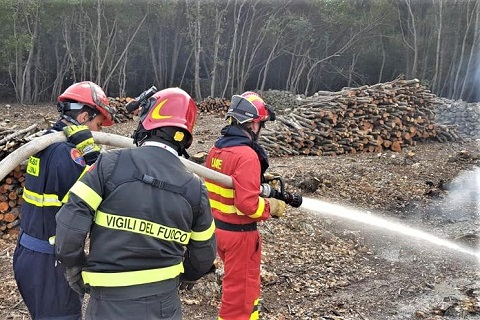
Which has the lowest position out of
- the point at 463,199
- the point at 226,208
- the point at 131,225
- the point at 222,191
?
the point at 463,199

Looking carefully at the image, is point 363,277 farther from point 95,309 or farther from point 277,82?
point 277,82

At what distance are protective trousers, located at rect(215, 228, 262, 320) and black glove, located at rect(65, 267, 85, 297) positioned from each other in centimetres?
144

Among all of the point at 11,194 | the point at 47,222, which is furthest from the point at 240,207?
the point at 11,194

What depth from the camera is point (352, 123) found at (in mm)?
11773

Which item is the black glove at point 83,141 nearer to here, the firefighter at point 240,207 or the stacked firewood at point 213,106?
the firefighter at point 240,207

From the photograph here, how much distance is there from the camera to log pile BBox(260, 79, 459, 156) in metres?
11.3

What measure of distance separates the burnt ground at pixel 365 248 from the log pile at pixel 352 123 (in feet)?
2.13

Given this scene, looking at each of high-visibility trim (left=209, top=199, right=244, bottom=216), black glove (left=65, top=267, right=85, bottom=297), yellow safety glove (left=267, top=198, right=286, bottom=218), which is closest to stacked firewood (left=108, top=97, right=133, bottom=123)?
yellow safety glove (left=267, top=198, right=286, bottom=218)

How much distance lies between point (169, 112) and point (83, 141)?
85cm

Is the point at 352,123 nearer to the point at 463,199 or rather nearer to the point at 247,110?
the point at 463,199

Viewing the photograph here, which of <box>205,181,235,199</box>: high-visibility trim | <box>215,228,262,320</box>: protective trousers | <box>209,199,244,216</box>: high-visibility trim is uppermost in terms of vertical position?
<box>205,181,235,199</box>: high-visibility trim

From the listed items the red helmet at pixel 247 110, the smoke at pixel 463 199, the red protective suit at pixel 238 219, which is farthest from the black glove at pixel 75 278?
the smoke at pixel 463 199

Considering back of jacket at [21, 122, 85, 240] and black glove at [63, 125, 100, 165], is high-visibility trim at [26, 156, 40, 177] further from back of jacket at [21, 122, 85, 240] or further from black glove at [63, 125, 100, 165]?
black glove at [63, 125, 100, 165]

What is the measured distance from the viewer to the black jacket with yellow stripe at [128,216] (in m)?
2.15
